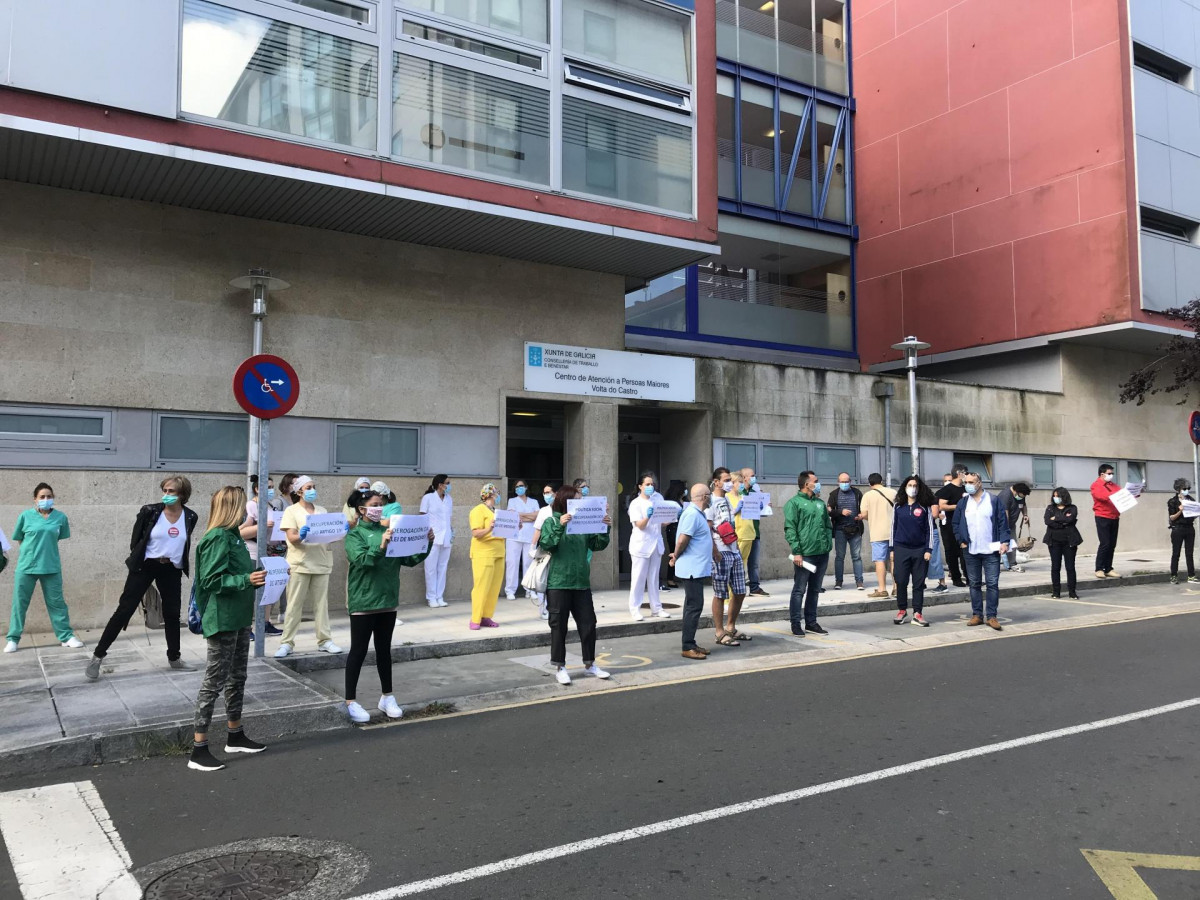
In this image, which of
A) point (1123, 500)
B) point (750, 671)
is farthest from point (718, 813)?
point (1123, 500)

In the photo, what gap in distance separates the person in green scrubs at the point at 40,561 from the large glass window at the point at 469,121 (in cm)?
590

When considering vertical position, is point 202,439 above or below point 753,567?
above

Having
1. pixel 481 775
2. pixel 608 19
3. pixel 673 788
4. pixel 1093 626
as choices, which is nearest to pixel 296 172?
pixel 608 19

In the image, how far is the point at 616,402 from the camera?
14.6 metres

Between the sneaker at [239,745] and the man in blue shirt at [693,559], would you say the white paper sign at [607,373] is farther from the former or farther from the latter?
the sneaker at [239,745]

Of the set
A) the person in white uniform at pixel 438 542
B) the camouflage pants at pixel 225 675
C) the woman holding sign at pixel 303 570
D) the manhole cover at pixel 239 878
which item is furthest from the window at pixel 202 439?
the manhole cover at pixel 239 878

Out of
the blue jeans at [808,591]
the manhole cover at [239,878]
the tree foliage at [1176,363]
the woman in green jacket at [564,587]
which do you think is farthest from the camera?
the tree foliage at [1176,363]

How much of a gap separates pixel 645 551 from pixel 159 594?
18.3 ft

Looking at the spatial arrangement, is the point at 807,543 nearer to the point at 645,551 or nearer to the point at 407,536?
the point at 645,551

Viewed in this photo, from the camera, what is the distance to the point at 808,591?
10.6 meters

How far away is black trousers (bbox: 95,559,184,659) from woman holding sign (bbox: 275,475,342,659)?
98 cm

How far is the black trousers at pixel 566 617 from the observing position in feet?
25.9

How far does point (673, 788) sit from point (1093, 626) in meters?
8.33

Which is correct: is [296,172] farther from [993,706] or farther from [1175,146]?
[1175,146]
